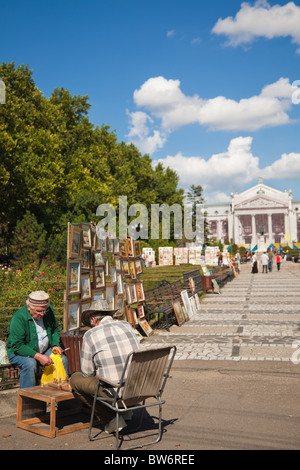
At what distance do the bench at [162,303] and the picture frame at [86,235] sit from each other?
3.57 meters

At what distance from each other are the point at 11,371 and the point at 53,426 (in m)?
1.63

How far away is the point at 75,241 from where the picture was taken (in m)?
7.98

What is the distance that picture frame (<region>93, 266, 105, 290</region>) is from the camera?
8.84 meters

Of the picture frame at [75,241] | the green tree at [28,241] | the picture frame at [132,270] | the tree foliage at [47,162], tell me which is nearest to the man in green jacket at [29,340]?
the picture frame at [75,241]

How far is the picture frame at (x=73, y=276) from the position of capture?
7.61 metres

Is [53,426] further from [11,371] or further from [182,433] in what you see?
[11,371]

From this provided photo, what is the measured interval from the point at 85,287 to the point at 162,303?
4652mm

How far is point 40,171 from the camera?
2689 centimetres

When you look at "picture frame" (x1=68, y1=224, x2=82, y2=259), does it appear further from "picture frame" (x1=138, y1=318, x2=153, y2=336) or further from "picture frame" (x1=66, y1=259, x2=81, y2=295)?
"picture frame" (x1=138, y1=318, x2=153, y2=336)

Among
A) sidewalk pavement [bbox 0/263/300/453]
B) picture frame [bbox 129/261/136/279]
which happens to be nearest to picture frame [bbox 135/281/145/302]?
picture frame [bbox 129/261/136/279]

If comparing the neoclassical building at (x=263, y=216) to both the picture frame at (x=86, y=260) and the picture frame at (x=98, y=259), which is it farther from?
the picture frame at (x=86, y=260)

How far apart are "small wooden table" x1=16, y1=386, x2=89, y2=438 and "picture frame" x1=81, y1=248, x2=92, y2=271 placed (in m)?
3.19

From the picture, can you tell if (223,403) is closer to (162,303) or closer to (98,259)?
(98,259)
